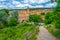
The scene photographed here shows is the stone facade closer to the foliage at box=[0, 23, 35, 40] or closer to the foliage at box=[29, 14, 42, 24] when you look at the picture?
the foliage at box=[29, 14, 42, 24]

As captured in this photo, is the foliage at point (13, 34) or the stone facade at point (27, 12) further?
the stone facade at point (27, 12)

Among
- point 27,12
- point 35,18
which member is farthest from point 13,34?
point 27,12

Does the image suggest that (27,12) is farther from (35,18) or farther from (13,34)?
(13,34)

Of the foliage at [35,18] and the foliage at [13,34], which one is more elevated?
the foliage at [13,34]

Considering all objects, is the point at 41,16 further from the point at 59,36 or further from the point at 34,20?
the point at 59,36

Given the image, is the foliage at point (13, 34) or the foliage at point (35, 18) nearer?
the foliage at point (13, 34)

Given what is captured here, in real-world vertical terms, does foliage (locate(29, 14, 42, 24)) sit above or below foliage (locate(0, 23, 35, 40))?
below

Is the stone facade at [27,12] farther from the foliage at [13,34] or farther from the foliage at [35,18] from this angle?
the foliage at [13,34]

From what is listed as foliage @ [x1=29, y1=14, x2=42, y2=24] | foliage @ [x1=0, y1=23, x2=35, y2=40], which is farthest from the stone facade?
foliage @ [x1=0, y1=23, x2=35, y2=40]

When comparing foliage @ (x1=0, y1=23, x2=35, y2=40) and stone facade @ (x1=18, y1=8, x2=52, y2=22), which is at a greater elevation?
foliage @ (x1=0, y1=23, x2=35, y2=40)

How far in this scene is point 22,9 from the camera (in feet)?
207

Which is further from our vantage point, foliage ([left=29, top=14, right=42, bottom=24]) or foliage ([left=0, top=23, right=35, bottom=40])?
foliage ([left=29, top=14, right=42, bottom=24])

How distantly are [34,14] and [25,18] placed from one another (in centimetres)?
319

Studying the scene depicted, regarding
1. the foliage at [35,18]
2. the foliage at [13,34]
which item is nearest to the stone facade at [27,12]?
the foliage at [35,18]
